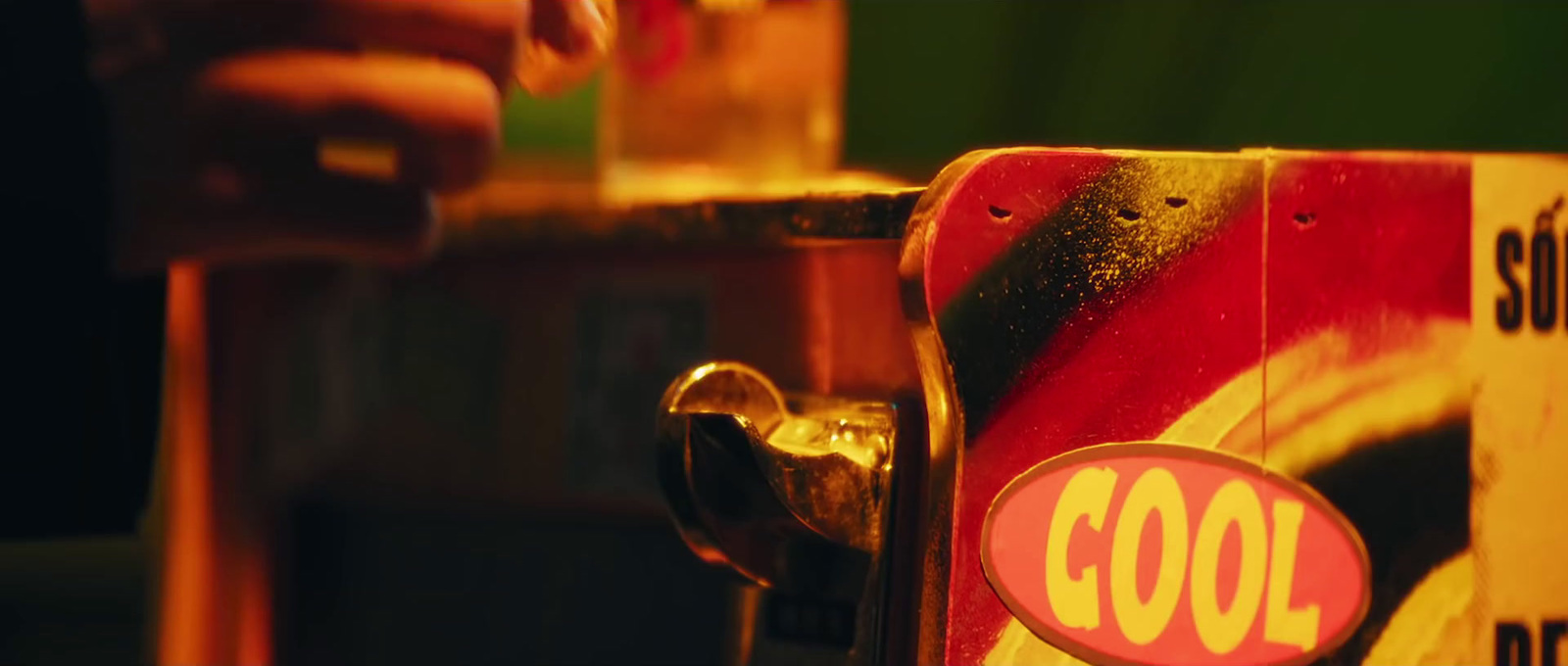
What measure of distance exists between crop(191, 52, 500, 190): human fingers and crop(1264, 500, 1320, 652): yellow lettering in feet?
1.07

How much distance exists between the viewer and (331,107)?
48 cm

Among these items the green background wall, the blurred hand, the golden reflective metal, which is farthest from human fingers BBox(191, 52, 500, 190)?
the green background wall

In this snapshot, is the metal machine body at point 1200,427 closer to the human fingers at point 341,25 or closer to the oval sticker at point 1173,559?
the oval sticker at point 1173,559

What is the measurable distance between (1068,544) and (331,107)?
0.31 meters

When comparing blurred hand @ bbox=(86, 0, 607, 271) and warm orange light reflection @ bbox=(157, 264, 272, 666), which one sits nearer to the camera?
blurred hand @ bbox=(86, 0, 607, 271)

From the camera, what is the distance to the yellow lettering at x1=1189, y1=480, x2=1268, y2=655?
396 millimetres

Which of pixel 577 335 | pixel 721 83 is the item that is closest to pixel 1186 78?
pixel 721 83

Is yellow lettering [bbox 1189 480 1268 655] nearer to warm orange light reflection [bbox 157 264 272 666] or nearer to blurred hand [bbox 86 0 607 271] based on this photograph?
blurred hand [bbox 86 0 607 271]

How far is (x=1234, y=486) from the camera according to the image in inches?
15.7

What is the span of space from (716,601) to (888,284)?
37 centimetres

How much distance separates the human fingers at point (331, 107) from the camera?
18.9 inches

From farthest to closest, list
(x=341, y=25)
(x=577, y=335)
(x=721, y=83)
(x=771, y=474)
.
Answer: (x=721, y=83) < (x=577, y=335) < (x=341, y=25) < (x=771, y=474)

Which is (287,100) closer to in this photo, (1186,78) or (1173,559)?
(1173,559)

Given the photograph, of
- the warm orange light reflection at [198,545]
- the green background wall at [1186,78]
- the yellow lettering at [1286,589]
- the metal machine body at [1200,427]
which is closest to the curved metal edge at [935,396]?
the metal machine body at [1200,427]
